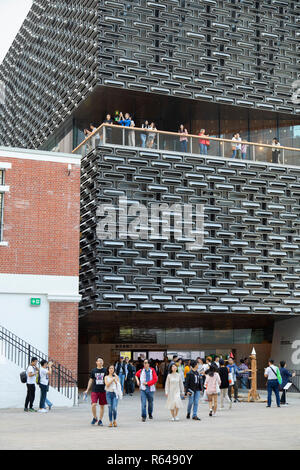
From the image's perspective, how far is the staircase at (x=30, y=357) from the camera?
984 inches

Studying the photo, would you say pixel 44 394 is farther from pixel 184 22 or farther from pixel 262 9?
pixel 262 9

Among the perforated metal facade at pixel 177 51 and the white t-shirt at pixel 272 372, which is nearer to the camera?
the white t-shirt at pixel 272 372

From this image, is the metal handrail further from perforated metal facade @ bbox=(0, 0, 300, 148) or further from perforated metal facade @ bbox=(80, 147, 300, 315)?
perforated metal facade @ bbox=(0, 0, 300, 148)

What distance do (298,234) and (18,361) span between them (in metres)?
16.2

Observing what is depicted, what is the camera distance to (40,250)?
26.7 metres

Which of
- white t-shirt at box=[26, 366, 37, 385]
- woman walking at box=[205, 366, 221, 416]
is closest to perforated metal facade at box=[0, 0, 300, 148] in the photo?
white t-shirt at box=[26, 366, 37, 385]

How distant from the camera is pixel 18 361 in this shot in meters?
24.6

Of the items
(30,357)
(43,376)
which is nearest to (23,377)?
(43,376)

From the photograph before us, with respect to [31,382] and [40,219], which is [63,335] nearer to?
[31,382]

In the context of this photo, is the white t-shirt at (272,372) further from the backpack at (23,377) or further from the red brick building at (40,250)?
the backpack at (23,377)

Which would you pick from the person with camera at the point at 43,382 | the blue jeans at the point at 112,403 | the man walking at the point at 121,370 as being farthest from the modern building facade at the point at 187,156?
the blue jeans at the point at 112,403

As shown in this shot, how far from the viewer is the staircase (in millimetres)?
24984

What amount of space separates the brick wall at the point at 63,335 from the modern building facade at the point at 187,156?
3.72m
